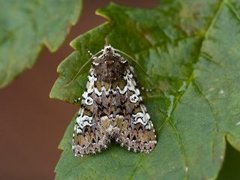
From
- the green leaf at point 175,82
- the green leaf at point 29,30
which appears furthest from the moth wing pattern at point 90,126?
the green leaf at point 29,30

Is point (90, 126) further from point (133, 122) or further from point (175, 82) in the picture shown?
point (175, 82)

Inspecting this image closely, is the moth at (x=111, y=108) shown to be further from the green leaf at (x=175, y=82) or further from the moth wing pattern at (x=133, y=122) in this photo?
the green leaf at (x=175, y=82)

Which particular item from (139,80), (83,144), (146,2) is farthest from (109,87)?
(146,2)

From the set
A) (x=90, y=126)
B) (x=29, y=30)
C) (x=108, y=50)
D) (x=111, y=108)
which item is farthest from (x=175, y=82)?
(x=29, y=30)

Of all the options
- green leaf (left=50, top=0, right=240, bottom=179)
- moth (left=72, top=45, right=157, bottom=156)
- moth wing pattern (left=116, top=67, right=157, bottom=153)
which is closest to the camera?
green leaf (left=50, top=0, right=240, bottom=179)

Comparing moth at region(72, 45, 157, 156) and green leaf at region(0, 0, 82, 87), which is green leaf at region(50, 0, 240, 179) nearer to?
moth at region(72, 45, 157, 156)

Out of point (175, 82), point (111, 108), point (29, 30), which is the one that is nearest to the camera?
point (175, 82)

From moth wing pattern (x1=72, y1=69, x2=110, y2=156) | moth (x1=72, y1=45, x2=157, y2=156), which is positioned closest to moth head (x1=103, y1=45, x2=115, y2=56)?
moth (x1=72, y1=45, x2=157, y2=156)
